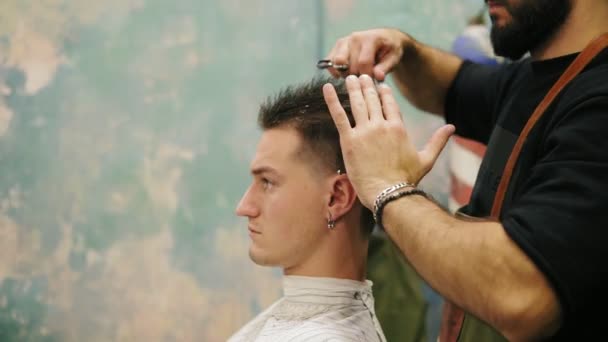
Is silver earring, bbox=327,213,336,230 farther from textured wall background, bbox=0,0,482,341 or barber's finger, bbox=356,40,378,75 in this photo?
textured wall background, bbox=0,0,482,341

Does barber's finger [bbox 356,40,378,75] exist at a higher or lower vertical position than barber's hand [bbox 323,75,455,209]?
higher

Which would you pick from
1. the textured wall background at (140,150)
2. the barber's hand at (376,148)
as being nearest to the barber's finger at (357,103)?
the barber's hand at (376,148)

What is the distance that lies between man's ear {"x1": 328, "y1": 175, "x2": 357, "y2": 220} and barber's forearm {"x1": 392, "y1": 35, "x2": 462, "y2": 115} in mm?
597

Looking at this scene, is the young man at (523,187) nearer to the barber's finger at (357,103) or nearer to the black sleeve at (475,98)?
the barber's finger at (357,103)

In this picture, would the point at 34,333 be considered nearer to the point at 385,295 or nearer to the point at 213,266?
the point at 213,266

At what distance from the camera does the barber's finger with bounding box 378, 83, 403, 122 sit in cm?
131

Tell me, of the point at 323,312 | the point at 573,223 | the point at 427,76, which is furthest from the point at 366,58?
the point at 573,223

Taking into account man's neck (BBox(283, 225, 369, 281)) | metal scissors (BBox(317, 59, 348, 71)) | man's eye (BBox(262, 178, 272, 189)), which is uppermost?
metal scissors (BBox(317, 59, 348, 71))

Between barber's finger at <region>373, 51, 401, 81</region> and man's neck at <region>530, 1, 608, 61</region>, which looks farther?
barber's finger at <region>373, 51, 401, 81</region>

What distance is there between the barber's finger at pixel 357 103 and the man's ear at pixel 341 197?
0.23 metres

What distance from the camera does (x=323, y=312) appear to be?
1.49m

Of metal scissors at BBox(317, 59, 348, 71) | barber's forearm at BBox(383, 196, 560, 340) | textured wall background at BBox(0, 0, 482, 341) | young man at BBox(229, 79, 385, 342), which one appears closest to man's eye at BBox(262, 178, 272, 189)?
young man at BBox(229, 79, 385, 342)

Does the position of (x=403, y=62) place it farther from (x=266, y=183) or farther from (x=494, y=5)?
(x=266, y=183)

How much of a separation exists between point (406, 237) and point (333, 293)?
355 millimetres
